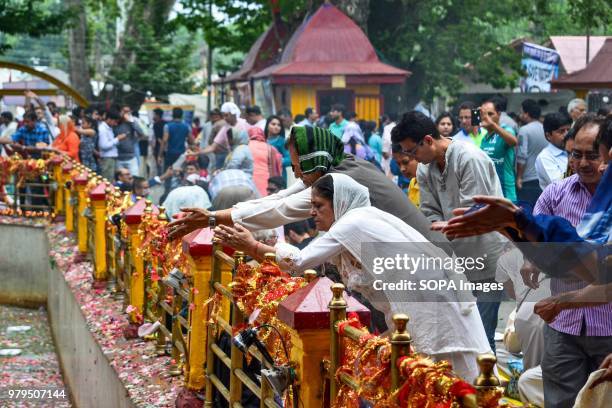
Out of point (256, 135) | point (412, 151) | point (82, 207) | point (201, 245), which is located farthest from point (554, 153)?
point (82, 207)

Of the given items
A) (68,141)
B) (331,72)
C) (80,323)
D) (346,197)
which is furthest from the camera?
(331,72)

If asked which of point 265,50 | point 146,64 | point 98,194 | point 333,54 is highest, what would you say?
point 265,50

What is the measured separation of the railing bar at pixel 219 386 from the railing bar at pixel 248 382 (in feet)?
0.72

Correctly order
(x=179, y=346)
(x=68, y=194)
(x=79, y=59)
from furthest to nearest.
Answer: (x=79, y=59), (x=68, y=194), (x=179, y=346)

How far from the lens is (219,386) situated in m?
5.41

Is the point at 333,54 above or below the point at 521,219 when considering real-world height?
above

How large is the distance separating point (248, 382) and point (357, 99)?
24.2 metres

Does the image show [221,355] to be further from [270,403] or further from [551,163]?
[551,163]

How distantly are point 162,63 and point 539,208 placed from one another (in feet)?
124

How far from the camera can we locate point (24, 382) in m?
10.5

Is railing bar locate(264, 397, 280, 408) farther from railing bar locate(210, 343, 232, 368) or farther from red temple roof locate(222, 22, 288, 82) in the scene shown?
red temple roof locate(222, 22, 288, 82)

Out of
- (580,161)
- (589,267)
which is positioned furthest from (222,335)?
(589,267)

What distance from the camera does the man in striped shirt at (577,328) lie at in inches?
171

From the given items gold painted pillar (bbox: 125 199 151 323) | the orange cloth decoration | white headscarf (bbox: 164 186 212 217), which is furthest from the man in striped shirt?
the orange cloth decoration
